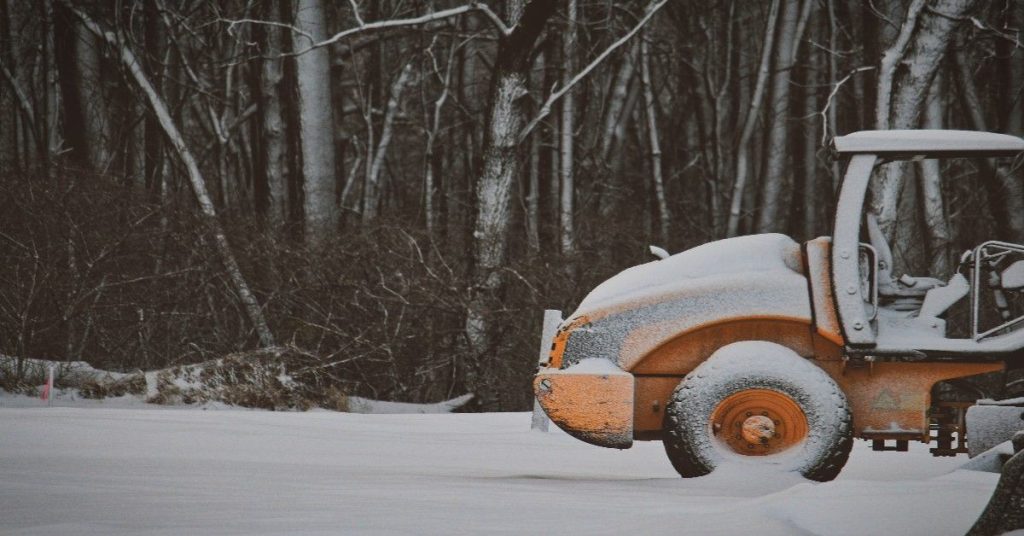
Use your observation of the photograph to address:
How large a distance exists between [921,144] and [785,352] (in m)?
1.43

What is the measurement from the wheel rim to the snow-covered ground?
21 centimetres

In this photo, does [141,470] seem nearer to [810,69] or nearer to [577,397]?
[577,397]

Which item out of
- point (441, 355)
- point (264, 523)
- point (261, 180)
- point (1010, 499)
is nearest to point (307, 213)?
point (261, 180)

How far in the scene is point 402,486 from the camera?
7.62 metres

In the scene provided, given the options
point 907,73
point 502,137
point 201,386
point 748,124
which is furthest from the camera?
point 748,124

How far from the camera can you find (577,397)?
799cm

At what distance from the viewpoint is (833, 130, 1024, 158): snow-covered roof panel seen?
802 cm

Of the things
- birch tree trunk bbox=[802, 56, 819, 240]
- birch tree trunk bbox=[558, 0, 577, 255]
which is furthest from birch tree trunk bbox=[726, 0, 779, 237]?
birch tree trunk bbox=[558, 0, 577, 255]

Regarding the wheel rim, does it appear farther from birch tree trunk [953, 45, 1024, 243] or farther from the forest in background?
birch tree trunk [953, 45, 1024, 243]

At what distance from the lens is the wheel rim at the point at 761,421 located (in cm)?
773

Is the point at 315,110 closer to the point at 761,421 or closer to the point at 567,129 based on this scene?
the point at 567,129

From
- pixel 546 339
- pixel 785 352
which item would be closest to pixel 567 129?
pixel 546 339

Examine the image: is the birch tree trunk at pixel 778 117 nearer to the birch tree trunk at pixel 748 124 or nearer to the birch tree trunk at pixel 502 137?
the birch tree trunk at pixel 748 124

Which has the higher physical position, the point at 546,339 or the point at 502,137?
the point at 502,137
